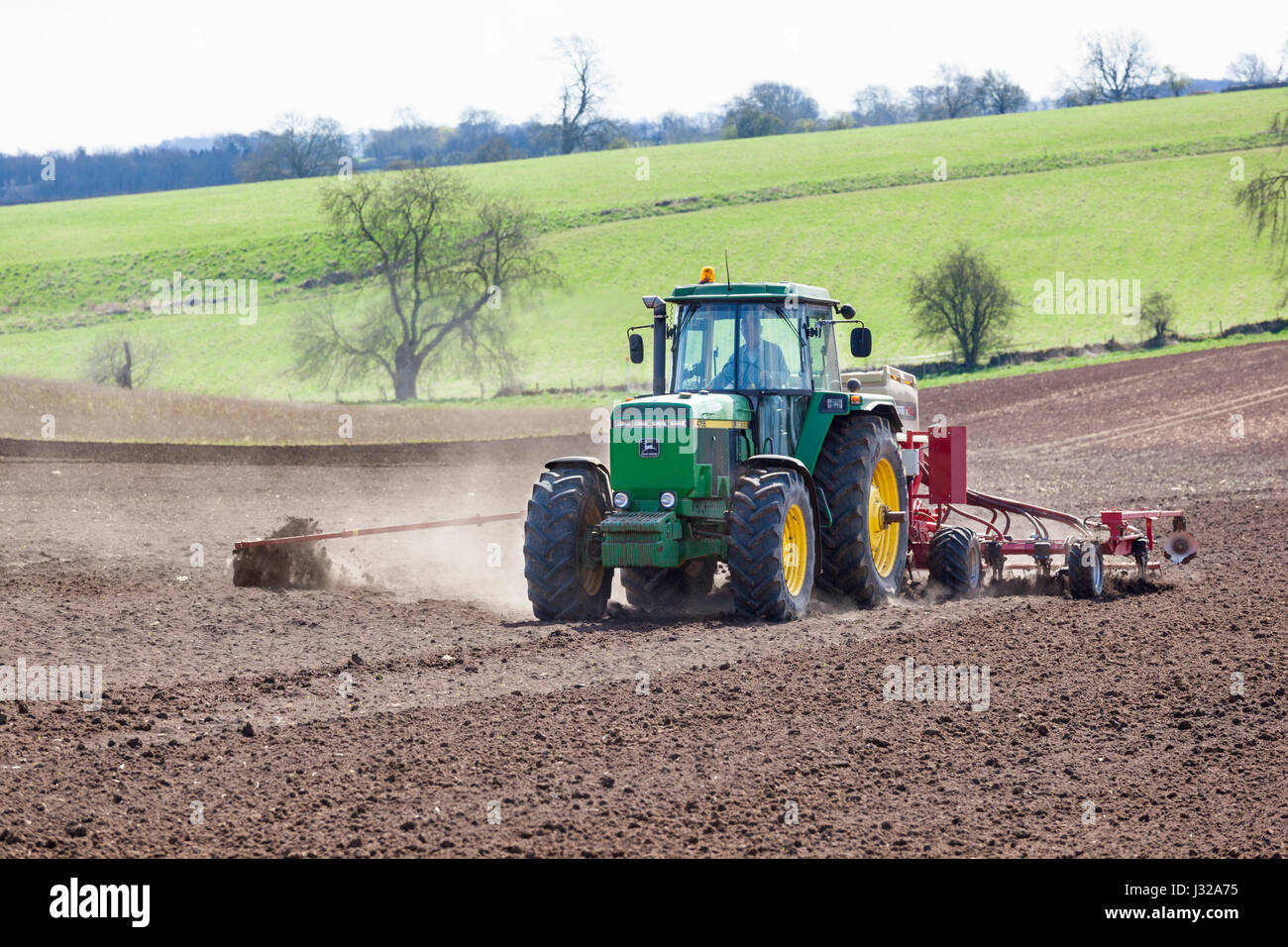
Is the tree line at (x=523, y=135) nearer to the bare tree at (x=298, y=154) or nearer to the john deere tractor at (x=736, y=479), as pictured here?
the bare tree at (x=298, y=154)

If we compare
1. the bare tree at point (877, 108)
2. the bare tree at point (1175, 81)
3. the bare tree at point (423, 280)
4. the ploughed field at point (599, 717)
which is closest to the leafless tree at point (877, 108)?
the bare tree at point (877, 108)

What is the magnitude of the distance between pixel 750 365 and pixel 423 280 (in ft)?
136

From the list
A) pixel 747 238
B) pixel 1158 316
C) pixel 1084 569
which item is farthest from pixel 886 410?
pixel 747 238

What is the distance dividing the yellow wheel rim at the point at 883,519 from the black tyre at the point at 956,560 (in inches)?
18.8

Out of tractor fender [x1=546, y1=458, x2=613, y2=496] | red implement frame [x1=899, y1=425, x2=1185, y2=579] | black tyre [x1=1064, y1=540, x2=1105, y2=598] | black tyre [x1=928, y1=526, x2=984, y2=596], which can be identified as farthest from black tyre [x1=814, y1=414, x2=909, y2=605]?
tractor fender [x1=546, y1=458, x2=613, y2=496]

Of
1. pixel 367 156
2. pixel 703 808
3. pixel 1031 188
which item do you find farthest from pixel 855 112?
pixel 703 808

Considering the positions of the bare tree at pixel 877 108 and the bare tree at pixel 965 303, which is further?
the bare tree at pixel 877 108

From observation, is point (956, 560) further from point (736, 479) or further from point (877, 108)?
point (877, 108)

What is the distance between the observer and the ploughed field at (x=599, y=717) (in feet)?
21.1

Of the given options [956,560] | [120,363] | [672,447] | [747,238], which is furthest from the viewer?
[747,238]

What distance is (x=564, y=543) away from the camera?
37.3 ft

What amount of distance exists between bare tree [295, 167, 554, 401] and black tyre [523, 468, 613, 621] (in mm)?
37614

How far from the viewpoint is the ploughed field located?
6.43 metres
